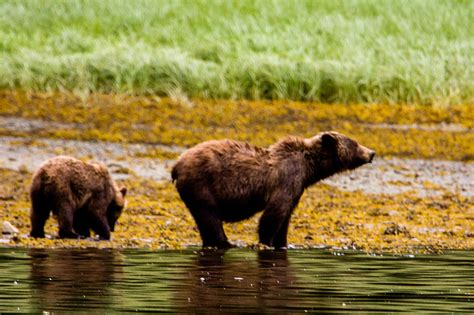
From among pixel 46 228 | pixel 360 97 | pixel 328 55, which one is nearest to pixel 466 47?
pixel 328 55

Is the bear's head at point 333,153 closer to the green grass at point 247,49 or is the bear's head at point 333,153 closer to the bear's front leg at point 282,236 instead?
the bear's front leg at point 282,236

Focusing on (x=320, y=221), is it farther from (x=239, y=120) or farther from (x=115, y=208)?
(x=239, y=120)

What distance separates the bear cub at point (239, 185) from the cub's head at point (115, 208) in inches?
61.3

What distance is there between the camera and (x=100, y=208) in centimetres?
1359

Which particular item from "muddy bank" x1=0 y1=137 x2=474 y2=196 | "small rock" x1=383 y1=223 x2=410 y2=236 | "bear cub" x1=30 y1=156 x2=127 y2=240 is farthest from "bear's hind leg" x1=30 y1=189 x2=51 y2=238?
"muddy bank" x1=0 y1=137 x2=474 y2=196

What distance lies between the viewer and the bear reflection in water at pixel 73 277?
26.7ft

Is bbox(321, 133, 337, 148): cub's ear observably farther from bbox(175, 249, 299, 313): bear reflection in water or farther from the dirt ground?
bbox(175, 249, 299, 313): bear reflection in water

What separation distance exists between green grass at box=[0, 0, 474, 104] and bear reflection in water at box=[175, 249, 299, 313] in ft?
38.2

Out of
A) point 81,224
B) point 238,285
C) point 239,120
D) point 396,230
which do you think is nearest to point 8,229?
point 81,224

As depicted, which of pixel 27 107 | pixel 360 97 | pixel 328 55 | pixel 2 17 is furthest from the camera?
pixel 2 17

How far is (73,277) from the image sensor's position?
9586mm

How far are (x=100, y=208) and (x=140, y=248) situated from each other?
1.39 meters

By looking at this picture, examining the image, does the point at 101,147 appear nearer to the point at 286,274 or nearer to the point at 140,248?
the point at 140,248

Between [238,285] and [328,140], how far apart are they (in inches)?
173
